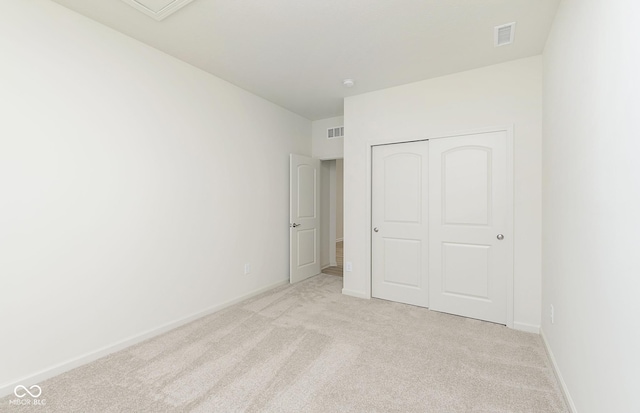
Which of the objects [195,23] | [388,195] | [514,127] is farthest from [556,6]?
[195,23]

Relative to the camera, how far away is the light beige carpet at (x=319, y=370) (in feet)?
5.64

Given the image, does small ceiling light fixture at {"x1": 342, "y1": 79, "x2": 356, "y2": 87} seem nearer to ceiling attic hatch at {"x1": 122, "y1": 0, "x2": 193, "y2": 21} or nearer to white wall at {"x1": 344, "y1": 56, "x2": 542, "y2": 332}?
white wall at {"x1": 344, "y1": 56, "x2": 542, "y2": 332}

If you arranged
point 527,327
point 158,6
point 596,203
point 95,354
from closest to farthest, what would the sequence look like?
point 596,203
point 158,6
point 95,354
point 527,327

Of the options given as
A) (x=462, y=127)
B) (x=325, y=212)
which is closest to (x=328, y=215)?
(x=325, y=212)

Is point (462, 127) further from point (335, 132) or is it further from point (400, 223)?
point (335, 132)

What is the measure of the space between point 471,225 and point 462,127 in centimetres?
106

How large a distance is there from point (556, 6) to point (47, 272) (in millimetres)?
4083

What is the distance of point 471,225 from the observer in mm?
3031

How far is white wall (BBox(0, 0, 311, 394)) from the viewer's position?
1870 mm

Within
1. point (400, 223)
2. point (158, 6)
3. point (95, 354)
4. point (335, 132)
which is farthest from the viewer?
point (335, 132)

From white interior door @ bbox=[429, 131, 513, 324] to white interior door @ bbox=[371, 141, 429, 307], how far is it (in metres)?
0.11

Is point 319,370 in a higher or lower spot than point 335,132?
lower

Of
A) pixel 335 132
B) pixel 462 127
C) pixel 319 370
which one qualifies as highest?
pixel 335 132

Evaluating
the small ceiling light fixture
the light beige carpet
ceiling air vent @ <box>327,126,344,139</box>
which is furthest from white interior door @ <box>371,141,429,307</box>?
ceiling air vent @ <box>327,126,344,139</box>
